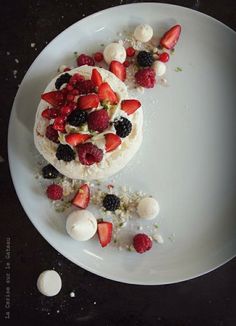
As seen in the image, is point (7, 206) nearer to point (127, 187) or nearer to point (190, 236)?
point (127, 187)

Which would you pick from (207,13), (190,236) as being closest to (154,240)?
(190,236)

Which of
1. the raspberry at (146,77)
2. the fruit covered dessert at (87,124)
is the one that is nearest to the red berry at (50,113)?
the fruit covered dessert at (87,124)

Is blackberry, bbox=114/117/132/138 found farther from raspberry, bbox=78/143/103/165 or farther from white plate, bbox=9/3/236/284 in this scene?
white plate, bbox=9/3/236/284

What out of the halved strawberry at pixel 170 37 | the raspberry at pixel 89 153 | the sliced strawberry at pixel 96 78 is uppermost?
the halved strawberry at pixel 170 37

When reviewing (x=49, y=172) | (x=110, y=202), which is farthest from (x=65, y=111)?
(x=110, y=202)

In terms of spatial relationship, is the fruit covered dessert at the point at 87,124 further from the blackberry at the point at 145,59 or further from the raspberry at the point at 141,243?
the raspberry at the point at 141,243

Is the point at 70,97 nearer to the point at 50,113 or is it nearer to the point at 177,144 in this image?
the point at 50,113
